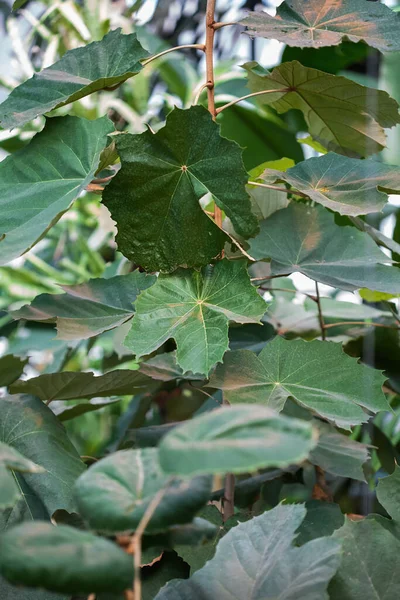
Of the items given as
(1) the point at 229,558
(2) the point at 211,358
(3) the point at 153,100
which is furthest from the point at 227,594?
(3) the point at 153,100

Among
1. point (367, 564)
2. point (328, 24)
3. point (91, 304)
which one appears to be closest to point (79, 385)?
point (91, 304)

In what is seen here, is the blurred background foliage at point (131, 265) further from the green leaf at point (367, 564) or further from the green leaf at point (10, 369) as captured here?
the green leaf at point (367, 564)

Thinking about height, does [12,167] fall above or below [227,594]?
above

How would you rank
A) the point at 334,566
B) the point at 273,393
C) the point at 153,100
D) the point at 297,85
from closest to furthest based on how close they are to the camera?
the point at 334,566 → the point at 273,393 → the point at 297,85 → the point at 153,100

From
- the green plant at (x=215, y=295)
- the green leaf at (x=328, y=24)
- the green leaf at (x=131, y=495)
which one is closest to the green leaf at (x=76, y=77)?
the green plant at (x=215, y=295)

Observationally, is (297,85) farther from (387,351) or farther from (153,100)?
(153,100)

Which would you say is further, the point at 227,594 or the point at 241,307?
the point at 241,307

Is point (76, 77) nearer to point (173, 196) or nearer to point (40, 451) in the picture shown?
point (173, 196)
